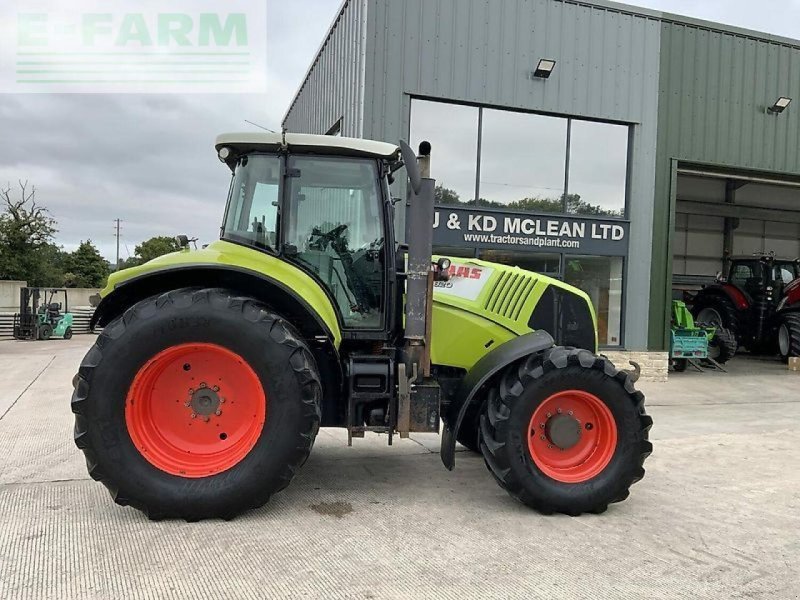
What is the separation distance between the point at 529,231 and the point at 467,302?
6545 mm

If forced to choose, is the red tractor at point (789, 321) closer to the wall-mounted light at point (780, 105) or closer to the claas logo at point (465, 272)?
the wall-mounted light at point (780, 105)

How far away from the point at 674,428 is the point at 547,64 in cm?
640

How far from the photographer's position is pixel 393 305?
4.48 m

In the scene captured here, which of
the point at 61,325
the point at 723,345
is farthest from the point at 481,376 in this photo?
the point at 61,325

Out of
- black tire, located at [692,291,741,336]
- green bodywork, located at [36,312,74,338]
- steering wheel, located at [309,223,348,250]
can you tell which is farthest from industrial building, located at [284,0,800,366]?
green bodywork, located at [36,312,74,338]

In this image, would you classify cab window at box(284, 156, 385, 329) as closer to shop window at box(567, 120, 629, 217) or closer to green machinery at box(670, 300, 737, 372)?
shop window at box(567, 120, 629, 217)

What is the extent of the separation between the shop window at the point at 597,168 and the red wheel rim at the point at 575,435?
24.9ft

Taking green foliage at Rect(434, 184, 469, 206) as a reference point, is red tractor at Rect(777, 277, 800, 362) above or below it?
below

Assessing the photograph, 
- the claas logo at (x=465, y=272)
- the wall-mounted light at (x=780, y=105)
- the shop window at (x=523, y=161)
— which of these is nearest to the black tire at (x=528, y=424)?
the claas logo at (x=465, y=272)

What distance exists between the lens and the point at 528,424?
4125 millimetres

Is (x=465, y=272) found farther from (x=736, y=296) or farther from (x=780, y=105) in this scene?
(x=736, y=296)

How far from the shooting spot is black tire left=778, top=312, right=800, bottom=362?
14.4 meters

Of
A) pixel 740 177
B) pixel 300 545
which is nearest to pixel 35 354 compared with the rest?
pixel 300 545

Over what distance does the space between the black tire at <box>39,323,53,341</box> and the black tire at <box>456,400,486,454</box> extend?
Result: 20476mm
